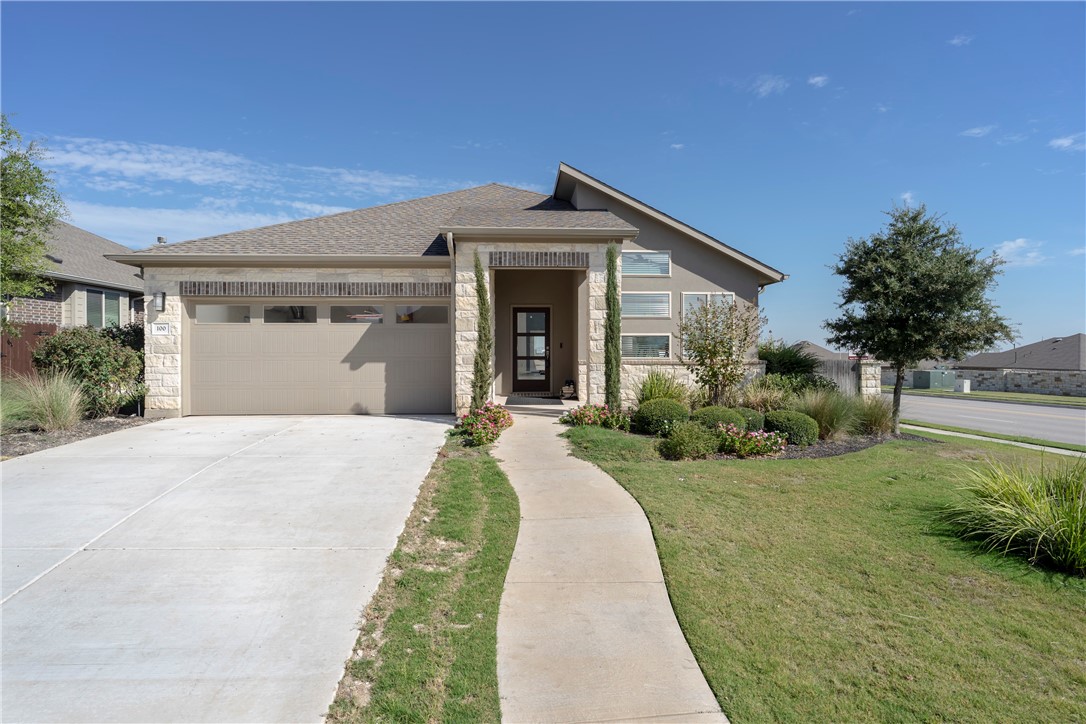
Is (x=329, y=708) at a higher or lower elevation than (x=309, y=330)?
lower

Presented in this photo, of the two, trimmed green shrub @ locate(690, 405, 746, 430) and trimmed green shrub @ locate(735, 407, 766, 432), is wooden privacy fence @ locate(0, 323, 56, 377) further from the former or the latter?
trimmed green shrub @ locate(735, 407, 766, 432)

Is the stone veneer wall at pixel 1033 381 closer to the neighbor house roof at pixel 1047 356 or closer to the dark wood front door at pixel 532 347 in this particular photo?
the neighbor house roof at pixel 1047 356

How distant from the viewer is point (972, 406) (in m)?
21.9

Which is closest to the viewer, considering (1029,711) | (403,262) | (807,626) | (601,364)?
(1029,711)

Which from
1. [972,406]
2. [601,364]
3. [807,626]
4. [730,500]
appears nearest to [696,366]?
[601,364]

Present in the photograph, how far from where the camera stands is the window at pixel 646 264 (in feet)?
51.4

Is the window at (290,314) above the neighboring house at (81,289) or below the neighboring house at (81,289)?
below

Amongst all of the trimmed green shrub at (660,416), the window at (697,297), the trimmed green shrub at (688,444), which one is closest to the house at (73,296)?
the trimmed green shrub at (660,416)

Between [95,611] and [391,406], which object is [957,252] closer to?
[391,406]

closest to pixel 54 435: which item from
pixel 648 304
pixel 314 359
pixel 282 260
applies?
pixel 314 359

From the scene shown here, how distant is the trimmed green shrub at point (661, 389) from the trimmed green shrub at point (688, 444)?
2.07 meters

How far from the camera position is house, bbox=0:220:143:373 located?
42.2 ft

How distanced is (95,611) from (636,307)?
13.8m

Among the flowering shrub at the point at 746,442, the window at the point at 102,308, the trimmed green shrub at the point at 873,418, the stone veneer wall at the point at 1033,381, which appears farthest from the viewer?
the stone veneer wall at the point at 1033,381
